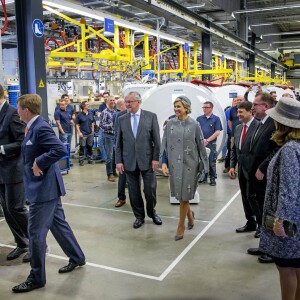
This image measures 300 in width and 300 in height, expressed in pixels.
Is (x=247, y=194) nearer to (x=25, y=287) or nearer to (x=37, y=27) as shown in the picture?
(x=25, y=287)

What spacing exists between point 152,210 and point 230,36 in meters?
9.96

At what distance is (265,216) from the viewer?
2377 mm

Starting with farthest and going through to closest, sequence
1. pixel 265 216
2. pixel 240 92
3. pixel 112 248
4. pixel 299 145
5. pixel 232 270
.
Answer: pixel 240 92, pixel 112 248, pixel 232 270, pixel 265 216, pixel 299 145

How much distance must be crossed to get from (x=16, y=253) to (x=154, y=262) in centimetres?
143

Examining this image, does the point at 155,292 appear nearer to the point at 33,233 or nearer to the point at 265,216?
the point at 33,233

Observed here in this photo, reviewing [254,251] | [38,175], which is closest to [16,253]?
[38,175]

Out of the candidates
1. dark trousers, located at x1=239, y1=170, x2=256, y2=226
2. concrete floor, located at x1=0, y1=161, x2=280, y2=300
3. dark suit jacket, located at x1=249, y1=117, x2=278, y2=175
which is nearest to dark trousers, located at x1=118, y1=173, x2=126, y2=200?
concrete floor, located at x1=0, y1=161, x2=280, y2=300

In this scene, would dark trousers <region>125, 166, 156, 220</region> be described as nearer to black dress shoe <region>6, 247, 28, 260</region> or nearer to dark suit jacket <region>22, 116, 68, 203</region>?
black dress shoe <region>6, 247, 28, 260</region>

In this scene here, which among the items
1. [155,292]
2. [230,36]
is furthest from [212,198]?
[230,36]

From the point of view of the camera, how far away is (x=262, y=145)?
12.2ft

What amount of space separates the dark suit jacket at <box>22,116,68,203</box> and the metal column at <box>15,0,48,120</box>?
260cm

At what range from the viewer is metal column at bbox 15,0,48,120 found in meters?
5.38

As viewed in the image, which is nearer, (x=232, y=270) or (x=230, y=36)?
(x=232, y=270)

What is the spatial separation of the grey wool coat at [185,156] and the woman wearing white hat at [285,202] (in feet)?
5.83
